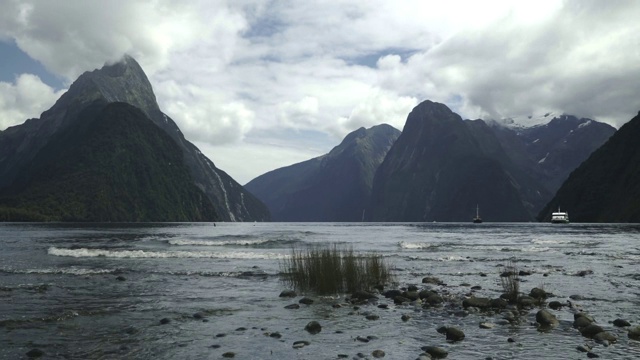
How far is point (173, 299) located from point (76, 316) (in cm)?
508

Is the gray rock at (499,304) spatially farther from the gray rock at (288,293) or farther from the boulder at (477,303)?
the gray rock at (288,293)

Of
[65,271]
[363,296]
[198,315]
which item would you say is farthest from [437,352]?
[65,271]

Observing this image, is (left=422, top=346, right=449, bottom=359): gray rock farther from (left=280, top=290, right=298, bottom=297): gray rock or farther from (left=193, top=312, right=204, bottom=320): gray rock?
(left=280, top=290, right=298, bottom=297): gray rock

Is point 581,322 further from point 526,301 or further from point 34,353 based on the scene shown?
point 34,353

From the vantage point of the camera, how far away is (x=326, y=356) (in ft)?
43.4

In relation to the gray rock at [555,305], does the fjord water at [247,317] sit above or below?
below

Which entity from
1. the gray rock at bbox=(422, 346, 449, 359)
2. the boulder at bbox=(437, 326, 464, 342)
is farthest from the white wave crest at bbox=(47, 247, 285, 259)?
the gray rock at bbox=(422, 346, 449, 359)

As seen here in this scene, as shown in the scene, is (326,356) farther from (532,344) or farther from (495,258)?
(495,258)

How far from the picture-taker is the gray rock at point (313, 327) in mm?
16438

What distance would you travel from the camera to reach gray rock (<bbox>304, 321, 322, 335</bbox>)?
16438 millimetres

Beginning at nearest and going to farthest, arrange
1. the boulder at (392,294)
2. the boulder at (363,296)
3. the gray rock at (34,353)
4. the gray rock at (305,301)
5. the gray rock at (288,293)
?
the gray rock at (34,353), the gray rock at (305,301), the boulder at (363,296), the boulder at (392,294), the gray rock at (288,293)

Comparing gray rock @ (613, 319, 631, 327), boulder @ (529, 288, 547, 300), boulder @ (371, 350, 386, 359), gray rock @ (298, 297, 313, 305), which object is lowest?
gray rock @ (298, 297, 313, 305)

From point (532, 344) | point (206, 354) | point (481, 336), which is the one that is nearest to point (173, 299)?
point (206, 354)

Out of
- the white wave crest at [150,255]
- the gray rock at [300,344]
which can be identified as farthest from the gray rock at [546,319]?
the white wave crest at [150,255]
